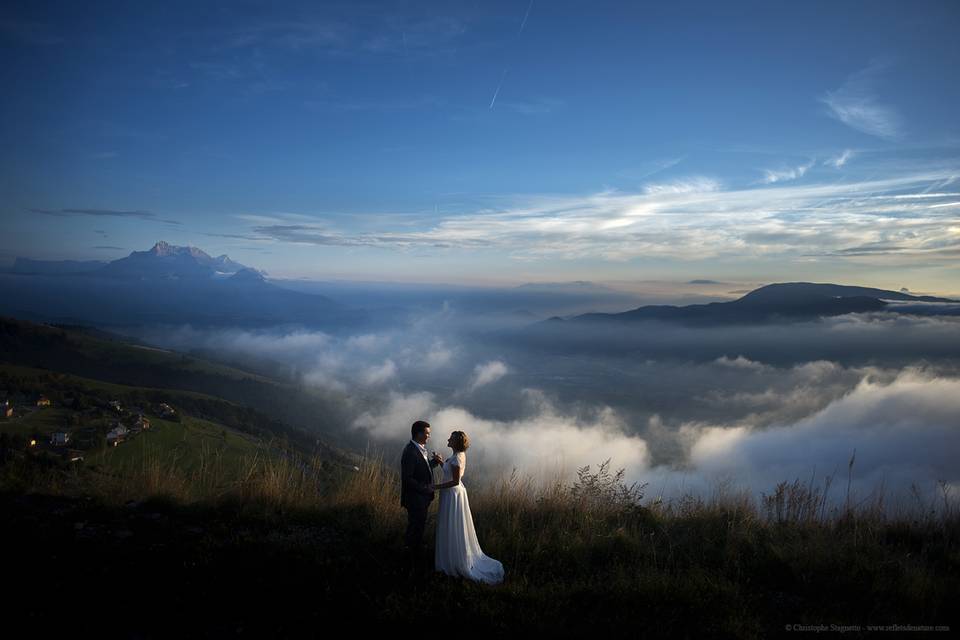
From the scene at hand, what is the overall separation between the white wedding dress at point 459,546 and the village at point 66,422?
112ft

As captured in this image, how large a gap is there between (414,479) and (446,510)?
60cm

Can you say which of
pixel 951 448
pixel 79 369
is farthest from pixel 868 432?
pixel 79 369

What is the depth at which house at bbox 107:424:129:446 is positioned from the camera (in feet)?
128

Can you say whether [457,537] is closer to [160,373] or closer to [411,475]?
[411,475]

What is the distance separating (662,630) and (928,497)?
816 centimetres

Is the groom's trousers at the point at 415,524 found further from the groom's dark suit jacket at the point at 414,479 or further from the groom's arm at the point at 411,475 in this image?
the groom's arm at the point at 411,475

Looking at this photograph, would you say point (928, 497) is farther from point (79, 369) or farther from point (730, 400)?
point (730, 400)

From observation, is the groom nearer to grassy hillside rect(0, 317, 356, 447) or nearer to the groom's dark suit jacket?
the groom's dark suit jacket

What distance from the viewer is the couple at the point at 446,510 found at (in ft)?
19.0

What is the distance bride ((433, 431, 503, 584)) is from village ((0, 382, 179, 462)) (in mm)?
34129

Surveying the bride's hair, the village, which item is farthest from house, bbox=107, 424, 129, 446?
the bride's hair

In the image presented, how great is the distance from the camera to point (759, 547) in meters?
6.64

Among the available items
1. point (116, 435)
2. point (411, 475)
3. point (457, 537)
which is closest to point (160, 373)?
point (116, 435)

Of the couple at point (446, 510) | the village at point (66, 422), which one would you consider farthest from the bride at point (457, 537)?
the village at point (66, 422)
